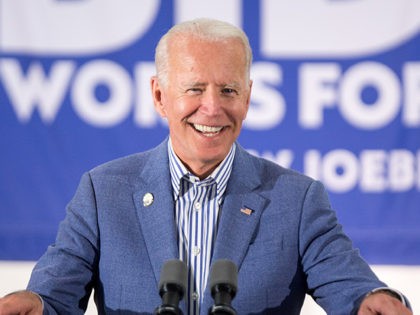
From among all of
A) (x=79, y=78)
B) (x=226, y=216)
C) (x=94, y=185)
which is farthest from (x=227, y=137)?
(x=79, y=78)

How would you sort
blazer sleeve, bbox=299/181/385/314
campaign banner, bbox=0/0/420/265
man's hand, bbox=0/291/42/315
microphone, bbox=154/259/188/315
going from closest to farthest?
microphone, bbox=154/259/188/315 → man's hand, bbox=0/291/42/315 → blazer sleeve, bbox=299/181/385/314 → campaign banner, bbox=0/0/420/265

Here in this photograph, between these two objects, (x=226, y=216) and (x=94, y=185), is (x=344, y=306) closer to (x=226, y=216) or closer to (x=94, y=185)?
(x=226, y=216)

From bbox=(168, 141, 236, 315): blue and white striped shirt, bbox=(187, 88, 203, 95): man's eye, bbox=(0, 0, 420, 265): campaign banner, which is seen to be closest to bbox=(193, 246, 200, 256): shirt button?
bbox=(168, 141, 236, 315): blue and white striped shirt

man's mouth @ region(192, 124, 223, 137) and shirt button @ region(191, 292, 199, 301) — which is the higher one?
man's mouth @ region(192, 124, 223, 137)

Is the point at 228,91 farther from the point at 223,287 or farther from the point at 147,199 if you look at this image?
the point at 223,287

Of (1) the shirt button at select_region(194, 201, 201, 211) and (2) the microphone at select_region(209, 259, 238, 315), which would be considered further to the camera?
(1) the shirt button at select_region(194, 201, 201, 211)

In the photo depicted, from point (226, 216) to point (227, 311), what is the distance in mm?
613

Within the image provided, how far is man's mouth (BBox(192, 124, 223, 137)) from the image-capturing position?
200 centimetres

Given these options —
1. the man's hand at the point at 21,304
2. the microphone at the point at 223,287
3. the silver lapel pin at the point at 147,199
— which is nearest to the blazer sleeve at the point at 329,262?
the silver lapel pin at the point at 147,199

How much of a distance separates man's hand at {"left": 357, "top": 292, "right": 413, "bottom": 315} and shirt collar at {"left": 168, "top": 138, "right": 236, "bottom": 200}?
1.54 ft

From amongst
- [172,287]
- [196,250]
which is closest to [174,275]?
[172,287]

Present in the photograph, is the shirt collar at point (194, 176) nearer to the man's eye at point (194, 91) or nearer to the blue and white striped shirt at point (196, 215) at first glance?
the blue and white striped shirt at point (196, 215)

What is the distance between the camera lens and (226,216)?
2.03 m

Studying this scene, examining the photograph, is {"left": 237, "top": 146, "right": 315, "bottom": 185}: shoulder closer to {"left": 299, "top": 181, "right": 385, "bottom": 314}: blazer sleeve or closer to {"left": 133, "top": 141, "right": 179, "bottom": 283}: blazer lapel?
{"left": 299, "top": 181, "right": 385, "bottom": 314}: blazer sleeve
